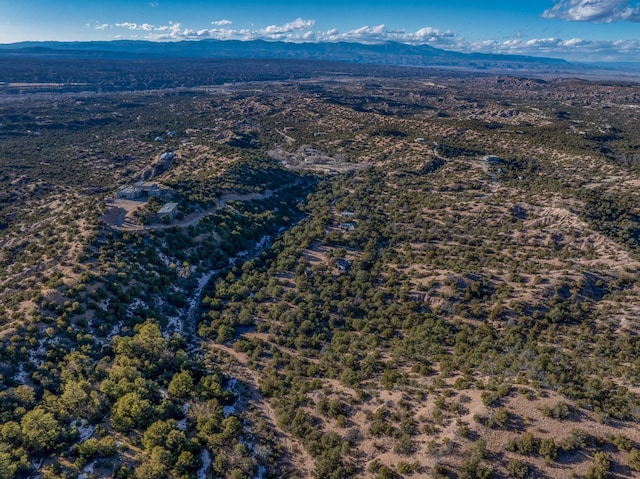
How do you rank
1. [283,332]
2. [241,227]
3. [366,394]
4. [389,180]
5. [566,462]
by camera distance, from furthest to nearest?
[389,180], [241,227], [283,332], [366,394], [566,462]

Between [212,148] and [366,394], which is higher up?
[212,148]

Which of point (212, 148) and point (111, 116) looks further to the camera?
point (111, 116)

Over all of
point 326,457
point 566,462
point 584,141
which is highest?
point 584,141

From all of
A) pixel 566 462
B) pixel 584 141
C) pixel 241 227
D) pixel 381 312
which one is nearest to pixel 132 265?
pixel 241 227

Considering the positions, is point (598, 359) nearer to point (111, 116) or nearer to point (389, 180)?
point (389, 180)

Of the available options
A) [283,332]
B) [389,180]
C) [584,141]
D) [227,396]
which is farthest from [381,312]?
[584,141]

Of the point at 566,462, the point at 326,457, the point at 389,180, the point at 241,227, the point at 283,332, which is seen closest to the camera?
the point at 566,462

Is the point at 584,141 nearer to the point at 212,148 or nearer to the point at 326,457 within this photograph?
the point at 212,148

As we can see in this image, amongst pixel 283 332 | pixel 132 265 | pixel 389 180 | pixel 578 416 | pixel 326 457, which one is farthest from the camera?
pixel 389 180

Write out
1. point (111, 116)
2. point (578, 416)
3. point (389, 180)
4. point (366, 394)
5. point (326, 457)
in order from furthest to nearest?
point (111, 116), point (389, 180), point (366, 394), point (326, 457), point (578, 416)
